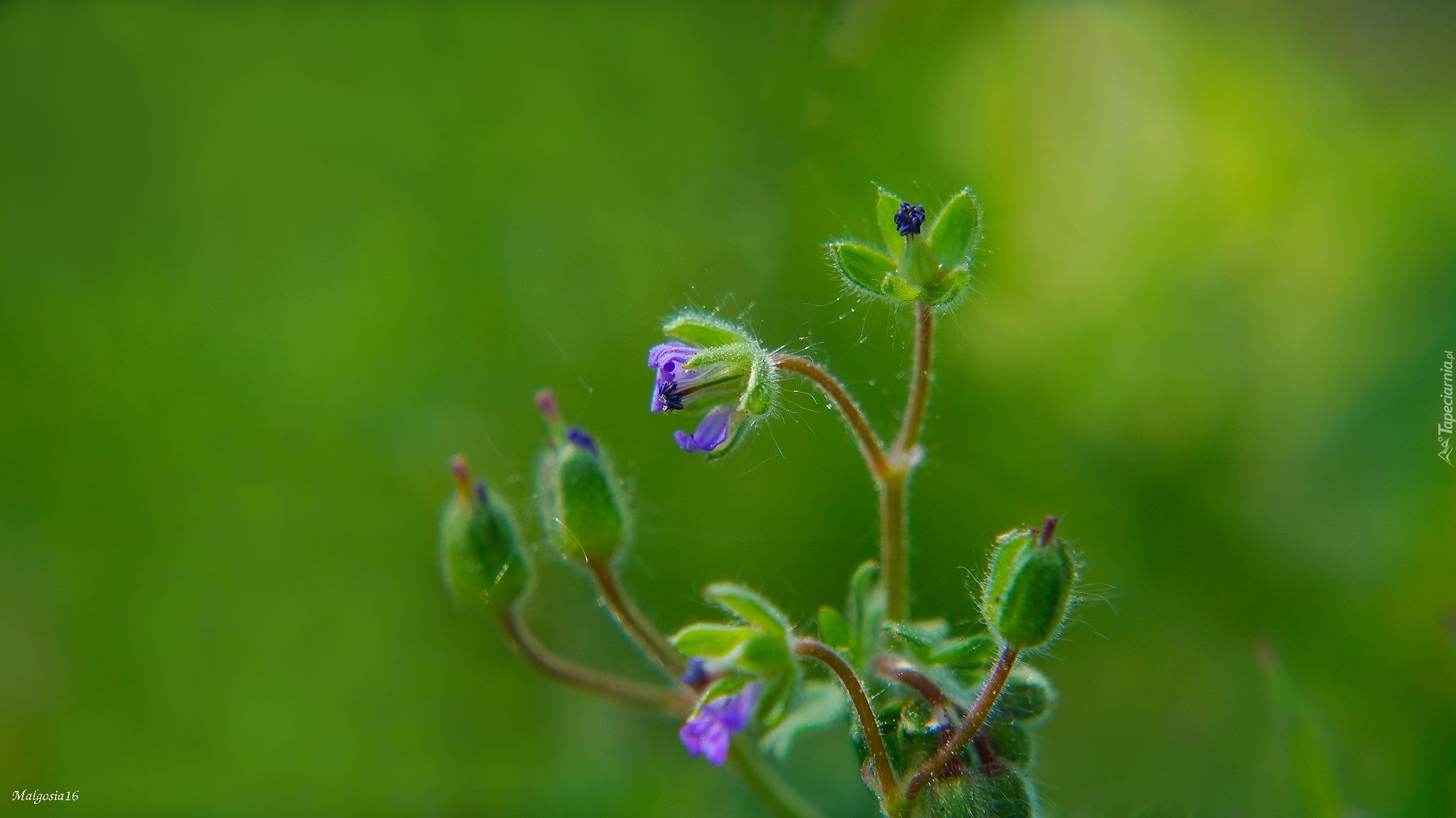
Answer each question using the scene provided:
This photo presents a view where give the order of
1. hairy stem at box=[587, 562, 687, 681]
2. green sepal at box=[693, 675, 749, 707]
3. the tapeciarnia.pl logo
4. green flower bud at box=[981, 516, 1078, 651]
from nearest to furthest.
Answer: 1. green flower bud at box=[981, 516, 1078, 651]
2. green sepal at box=[693, 675, 749, 707]
3. hairy stem at box=[587, 562, 687, 681]
4. the tapeciarnia.pl logo

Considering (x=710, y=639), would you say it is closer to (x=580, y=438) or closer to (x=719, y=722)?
(x=719, y=722)

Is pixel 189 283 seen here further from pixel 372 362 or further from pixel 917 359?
pixel 917 359

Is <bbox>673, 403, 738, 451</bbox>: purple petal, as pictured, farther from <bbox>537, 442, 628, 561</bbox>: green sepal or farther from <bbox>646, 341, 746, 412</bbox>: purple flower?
<bbox>537, 442, 628, 561</bbox>: green sepal

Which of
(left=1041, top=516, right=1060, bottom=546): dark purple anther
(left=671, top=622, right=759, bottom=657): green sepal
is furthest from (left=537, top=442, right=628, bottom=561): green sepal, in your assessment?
(left=1041, top=516, right=1060, bottom=546): dark purple anther

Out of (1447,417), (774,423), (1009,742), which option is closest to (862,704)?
(1009,742)

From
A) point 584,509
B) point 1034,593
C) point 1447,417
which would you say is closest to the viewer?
point 1034,593

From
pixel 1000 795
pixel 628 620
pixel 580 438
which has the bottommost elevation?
pixel 1000 795

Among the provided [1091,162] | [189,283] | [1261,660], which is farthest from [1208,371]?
[189,283]
